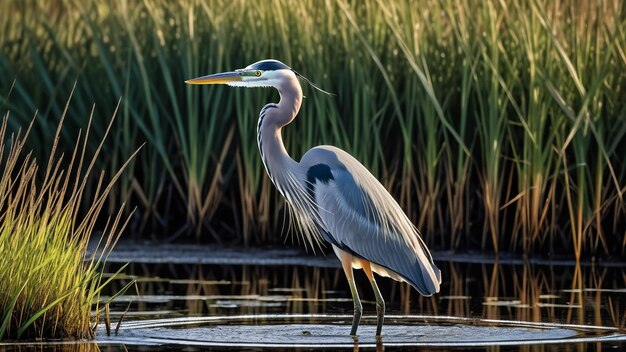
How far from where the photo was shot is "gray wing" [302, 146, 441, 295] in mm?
7949

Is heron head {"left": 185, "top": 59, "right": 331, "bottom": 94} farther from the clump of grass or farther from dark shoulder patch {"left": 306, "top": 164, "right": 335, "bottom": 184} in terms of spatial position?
the clump of grass

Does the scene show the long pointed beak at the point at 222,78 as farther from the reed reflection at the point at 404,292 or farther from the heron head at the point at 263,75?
the reed reflection at the point at 404,292

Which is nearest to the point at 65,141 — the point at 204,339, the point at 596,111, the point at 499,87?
the point at 499,87

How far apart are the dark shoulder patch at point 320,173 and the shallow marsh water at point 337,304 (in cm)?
81

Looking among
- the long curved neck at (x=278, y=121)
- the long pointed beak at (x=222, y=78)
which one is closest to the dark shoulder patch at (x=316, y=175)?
the long curved neck at (x=278, y=121)

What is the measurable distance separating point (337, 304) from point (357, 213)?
3.28 ft

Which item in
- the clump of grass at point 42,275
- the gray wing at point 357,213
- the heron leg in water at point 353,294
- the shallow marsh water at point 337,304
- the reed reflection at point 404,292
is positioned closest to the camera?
the clump of grass at point 42,275

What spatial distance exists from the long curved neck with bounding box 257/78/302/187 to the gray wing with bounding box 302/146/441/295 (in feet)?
0.59

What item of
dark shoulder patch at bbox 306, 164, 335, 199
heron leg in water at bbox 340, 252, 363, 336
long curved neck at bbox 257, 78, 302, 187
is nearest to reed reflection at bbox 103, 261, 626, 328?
heron leg in water at bbox 340, 252, 363, 336

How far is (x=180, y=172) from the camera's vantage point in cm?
1196

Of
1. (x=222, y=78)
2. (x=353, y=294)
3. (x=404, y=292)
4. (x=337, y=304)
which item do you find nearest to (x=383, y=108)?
(x=404, y=292)

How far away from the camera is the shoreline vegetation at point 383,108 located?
1058 centimetres

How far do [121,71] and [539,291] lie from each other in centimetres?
455

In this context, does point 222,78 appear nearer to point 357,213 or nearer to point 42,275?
point 357,213
